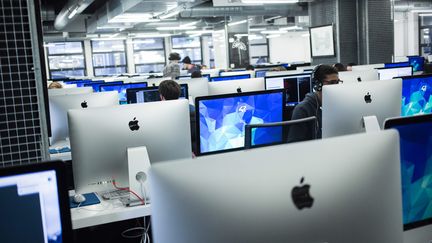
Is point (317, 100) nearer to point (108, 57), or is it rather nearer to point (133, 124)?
point (133, 124)

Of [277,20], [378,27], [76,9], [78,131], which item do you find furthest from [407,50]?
[78,131]

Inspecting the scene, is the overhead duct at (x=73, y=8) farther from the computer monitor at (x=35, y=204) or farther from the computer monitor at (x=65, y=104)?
the computer monitor at (x=35, y=204)

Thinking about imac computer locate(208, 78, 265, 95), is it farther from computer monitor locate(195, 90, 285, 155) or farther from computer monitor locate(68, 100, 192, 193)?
computer monitor locate(68, 100, 192, 193)

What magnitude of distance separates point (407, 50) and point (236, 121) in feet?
60.8

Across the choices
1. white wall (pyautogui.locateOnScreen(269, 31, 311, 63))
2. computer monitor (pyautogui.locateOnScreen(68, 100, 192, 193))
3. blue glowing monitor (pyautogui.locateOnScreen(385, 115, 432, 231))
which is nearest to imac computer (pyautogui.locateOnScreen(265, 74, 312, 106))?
computer monitor (pyautogui.locateOnScreen(68, 100, 192, 193))

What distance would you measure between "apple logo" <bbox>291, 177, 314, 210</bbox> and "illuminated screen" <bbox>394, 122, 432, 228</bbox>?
23.8 inches

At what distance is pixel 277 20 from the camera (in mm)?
21781

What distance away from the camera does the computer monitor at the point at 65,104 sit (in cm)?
421

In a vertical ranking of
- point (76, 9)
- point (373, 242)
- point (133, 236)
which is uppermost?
point (76, 9)

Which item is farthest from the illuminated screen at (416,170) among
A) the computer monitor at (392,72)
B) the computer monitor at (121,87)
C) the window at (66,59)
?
the window at (66,59)

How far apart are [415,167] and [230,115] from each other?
178 cm

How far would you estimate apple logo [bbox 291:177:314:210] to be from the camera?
1.03 m

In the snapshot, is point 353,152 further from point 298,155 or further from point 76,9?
point 76,9

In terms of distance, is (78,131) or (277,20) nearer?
(78,131)
